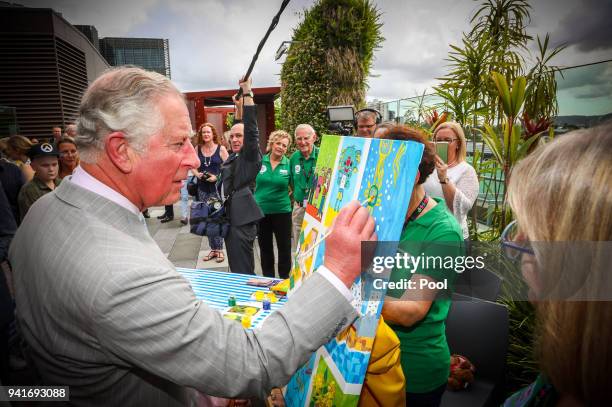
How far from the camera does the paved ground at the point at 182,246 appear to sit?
5620mm

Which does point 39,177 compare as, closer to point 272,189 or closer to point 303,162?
point 272,189

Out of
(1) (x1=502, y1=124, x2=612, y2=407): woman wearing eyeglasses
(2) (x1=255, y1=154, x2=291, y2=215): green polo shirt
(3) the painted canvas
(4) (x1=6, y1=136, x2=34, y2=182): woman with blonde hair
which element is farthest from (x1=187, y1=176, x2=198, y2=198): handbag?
(1) (x1=502, y1=124, x2=612, y2=407): woman wearing eyeglasses

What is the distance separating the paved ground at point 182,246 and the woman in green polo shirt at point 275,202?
2.15 ft

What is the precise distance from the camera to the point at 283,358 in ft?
2.73

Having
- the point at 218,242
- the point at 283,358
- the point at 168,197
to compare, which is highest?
the point at 168,197

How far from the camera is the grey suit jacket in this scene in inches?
30.2

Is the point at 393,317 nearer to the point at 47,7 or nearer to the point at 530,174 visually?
the point at 530,174

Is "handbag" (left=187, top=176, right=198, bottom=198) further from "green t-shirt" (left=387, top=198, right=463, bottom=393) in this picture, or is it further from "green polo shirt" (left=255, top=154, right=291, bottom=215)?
"green t-shirt" (left=387, top=198, right=463, bottom=393)

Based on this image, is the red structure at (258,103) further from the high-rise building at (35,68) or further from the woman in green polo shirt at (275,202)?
the woman in green polo shirt at (275,202)

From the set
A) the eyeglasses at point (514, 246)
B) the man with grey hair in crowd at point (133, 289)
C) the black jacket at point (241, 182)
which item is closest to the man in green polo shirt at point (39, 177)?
the black jacket at point (241, 182)

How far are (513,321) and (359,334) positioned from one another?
218cm

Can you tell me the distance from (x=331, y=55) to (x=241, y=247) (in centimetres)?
534

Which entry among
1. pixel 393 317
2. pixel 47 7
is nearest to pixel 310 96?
pixel 393 317

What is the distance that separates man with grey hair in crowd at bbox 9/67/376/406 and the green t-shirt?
491 mm
